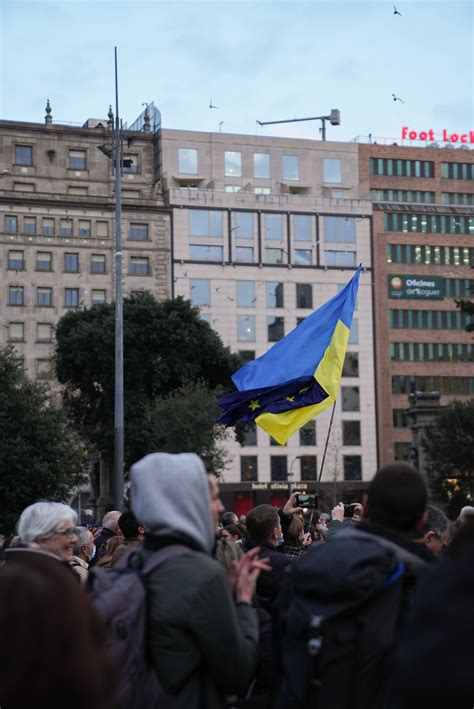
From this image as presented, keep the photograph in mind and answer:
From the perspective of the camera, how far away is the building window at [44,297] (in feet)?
265

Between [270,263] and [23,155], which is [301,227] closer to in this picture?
[270,263]

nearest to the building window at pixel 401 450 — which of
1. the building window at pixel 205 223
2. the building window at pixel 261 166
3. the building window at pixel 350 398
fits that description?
the building window at pixel 350 398

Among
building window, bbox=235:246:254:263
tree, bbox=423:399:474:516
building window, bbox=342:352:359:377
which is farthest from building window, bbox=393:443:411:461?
tree, bbox=423:399:474:516

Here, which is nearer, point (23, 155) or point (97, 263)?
point (97, 263)

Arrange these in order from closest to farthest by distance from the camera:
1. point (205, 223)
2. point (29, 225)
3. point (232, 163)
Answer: point (29, 225)
point (205, 223)
point (232, 163)

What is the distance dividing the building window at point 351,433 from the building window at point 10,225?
2540 centimetres

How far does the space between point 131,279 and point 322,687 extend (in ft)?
258

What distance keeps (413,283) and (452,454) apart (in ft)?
97.0

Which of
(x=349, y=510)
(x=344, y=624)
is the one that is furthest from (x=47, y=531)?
(x=349, y=510)

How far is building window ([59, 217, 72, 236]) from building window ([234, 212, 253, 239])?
11425 millimetres

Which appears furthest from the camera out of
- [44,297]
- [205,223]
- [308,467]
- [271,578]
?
[205,223]

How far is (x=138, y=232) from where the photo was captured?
8312cm

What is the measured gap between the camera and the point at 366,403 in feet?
285

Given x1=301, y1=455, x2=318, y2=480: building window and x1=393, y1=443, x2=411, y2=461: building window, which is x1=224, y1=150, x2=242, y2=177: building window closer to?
x1=301, y1=455, x2=318, y2=480: building window
